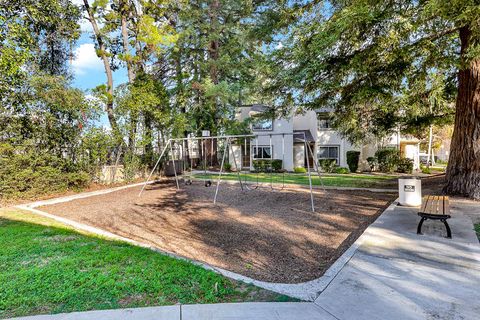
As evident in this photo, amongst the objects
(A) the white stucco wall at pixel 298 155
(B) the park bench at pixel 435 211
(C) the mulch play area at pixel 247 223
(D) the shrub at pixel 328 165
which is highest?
(A) the white stucco wall at pixel 298 155

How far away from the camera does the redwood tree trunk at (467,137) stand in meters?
8.20

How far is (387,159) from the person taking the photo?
70.5ft

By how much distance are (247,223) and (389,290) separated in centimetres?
387

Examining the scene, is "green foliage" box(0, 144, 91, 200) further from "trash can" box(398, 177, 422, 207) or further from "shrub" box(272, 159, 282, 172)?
"shrub" box(272, 159, 282, 172)

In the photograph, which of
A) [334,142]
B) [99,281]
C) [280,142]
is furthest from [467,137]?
[280,142]

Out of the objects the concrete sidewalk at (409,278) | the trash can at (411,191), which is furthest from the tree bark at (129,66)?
the concrete sidewalk at (409,278)

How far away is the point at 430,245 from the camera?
464cm

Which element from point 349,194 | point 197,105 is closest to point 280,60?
point 349,194

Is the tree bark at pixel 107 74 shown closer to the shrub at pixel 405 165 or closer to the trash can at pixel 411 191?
the trash can at pixel 411 191

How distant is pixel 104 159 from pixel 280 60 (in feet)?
29.6

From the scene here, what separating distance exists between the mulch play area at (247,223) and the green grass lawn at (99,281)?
2.40 feet

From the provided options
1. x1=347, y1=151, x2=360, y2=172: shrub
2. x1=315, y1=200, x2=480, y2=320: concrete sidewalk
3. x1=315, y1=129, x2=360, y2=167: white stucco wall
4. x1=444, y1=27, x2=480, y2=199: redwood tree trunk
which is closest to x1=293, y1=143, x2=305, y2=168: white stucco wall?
x1=315, y1=129, x2=360, y2=167: white stucco wall

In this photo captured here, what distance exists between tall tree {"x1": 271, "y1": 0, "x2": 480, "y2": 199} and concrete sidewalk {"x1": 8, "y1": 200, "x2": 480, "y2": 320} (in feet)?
15.2

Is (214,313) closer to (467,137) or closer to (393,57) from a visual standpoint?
(393,57)
